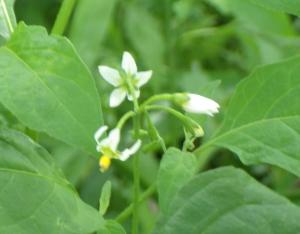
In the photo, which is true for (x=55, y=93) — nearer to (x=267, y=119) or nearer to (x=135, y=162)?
(x=135, y=162)

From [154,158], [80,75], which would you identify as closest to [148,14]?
[154,158]

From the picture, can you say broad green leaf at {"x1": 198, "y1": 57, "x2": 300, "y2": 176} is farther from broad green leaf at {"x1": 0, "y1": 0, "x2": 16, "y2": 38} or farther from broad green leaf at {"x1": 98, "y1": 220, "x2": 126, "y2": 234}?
broad green leaf at {"x1": 0, "y1": 0, "x2": 16, "y2": 38}

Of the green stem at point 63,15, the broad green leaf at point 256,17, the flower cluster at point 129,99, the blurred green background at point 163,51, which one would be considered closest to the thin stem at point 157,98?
A: the flower cluster at point 129,99

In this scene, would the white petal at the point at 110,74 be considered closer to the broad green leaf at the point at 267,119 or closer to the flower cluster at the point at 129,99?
the flower cluster at the point at 129,99

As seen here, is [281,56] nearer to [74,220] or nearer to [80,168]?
[80,168]

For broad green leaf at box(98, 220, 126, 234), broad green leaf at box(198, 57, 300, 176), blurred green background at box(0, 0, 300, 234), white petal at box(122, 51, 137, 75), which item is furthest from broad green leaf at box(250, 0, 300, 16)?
blurred green background at box(0, 0, 300, 234)

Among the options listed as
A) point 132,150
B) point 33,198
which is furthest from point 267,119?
point 33,198
